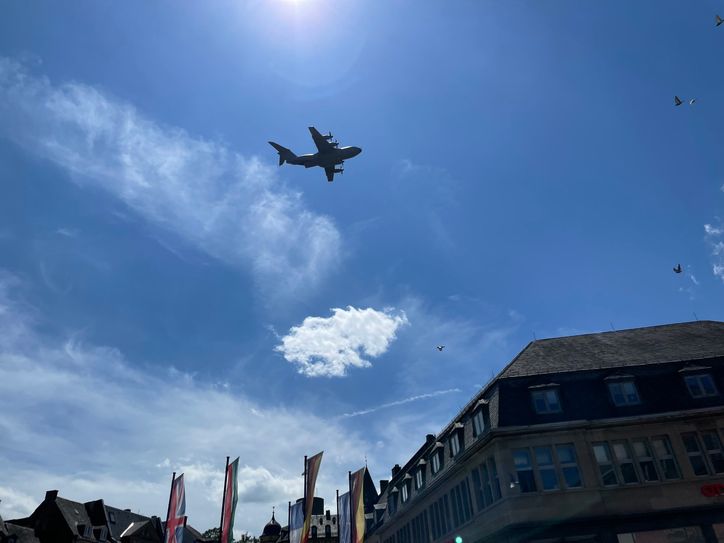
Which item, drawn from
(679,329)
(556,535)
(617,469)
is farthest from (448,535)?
(679,329)

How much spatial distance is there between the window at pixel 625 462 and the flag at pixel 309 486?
58.4ft

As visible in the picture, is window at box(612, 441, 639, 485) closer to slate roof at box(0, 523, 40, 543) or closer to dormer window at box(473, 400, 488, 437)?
dormer window at box(473, 400, 488, 437)

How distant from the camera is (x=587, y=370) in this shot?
3177 cm

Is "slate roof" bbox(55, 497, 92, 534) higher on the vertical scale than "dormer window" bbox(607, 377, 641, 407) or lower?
higher

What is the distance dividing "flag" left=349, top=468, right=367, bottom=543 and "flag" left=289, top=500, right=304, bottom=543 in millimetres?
3193

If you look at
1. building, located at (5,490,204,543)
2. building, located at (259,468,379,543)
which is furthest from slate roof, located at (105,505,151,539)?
building, located at (259,468,379,543)

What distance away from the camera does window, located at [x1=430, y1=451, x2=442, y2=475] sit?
39.6 m

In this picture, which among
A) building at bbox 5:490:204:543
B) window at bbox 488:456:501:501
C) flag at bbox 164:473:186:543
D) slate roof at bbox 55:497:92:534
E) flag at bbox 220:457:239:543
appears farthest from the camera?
slate roof at bbox 55:497:92:534

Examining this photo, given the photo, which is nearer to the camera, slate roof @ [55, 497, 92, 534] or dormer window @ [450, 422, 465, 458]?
dormer window @ [450, 422, 465, 458]

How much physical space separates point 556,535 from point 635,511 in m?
4.55

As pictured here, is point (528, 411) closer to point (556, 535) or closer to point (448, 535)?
point (556, 535)

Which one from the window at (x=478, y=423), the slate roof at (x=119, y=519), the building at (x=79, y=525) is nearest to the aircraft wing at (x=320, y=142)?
the window at (x=478, y=423)

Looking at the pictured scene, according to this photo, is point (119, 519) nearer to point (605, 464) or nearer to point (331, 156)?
point (331, 156)

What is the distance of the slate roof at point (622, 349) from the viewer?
107ft
